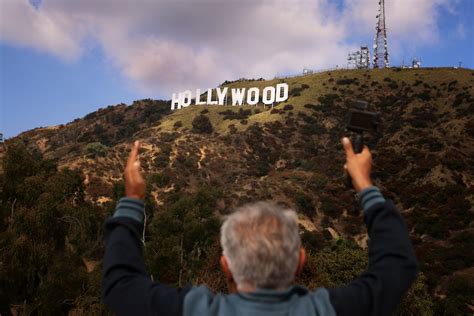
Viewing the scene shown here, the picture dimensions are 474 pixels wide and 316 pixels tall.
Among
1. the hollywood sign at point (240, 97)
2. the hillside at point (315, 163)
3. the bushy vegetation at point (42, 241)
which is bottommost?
the bushy vegetation at point (42, 241)

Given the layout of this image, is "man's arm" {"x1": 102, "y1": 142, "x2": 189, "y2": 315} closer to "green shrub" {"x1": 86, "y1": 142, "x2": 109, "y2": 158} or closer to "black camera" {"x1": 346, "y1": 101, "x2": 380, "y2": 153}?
"black camera" {"x1": 346, "y1": 101, "x2": 380, "y2": 153}

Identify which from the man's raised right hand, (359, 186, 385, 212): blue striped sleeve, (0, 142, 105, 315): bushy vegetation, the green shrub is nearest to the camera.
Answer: (359, 186, 385, 212): blue striped sleeve

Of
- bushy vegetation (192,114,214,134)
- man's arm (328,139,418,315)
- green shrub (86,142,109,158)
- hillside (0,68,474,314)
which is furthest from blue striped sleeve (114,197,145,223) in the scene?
bushy vegetation (192,114,214,134)

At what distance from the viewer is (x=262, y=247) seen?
2053 millimetres

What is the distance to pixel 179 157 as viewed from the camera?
230 ft

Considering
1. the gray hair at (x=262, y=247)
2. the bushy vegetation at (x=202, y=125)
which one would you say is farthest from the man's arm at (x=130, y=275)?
the bushy vegetation at (x=202, y=125)

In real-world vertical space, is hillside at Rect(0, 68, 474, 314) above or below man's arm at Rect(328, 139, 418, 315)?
above

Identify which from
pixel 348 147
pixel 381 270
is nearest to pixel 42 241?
pixel 348 147

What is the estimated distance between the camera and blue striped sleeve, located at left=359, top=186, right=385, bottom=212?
2.27m

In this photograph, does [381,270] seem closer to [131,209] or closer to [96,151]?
[131,209]

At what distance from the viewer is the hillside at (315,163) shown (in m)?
37.4

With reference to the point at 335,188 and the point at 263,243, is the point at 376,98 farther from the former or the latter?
the point at 263,243

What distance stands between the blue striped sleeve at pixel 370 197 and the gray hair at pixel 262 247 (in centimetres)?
40

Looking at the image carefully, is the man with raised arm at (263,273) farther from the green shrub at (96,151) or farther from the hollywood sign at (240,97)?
the hollywood sign at (240,97)
